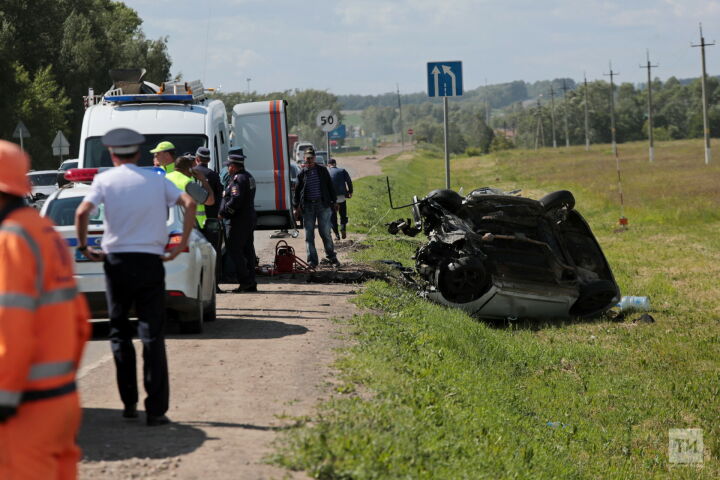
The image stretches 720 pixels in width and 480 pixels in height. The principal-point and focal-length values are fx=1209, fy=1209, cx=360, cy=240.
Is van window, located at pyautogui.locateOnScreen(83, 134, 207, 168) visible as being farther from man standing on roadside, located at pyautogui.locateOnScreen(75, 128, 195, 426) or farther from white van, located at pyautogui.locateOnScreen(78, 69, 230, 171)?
man standing on roadside, located at pyautogui.locateOnScreen(75, 128, 195, 426)

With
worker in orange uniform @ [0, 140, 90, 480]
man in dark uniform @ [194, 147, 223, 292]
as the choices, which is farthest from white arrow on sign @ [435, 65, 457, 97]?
worker in orange uniform @ [0, 140, 90, 480]

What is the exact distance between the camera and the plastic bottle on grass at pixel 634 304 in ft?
58.7

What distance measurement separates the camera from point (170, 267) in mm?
11531

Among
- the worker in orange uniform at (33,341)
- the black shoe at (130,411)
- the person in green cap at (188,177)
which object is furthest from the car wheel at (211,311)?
the worker in orange uniform at (33,341)

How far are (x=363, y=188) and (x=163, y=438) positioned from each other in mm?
44266

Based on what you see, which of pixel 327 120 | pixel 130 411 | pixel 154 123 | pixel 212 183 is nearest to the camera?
pixel 130 411

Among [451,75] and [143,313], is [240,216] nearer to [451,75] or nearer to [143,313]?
[451,75]

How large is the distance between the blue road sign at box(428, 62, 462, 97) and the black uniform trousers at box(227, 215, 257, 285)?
17.2 feet

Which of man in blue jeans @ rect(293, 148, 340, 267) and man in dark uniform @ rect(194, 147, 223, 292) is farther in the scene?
man in blue jeans @ rect(293, 148, 340, 267)

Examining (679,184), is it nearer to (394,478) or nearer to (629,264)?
(629,264)

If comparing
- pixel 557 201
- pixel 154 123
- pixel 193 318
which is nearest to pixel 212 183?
pixel 154 123

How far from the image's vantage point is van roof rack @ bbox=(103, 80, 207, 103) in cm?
1786

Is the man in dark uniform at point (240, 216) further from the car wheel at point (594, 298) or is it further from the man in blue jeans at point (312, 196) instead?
the car wheel at point (594, 298)

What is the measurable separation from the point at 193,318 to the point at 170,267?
1.92 ft
